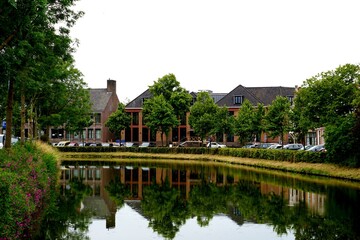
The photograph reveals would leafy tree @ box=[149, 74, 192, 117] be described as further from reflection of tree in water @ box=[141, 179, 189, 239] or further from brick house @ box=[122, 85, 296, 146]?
reflection of tree in water @ box=[141, 179, 189, 239]

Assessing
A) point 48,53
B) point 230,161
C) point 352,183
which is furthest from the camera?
point 230,161

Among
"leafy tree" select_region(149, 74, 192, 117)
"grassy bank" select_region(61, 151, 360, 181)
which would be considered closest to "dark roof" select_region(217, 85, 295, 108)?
"leafy tree" select_region(149, 74, 192, 117)

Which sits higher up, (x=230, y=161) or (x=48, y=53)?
(x=48, y=53)

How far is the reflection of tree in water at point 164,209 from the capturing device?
54.5ft

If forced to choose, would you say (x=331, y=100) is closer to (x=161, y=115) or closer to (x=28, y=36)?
(x=28, y=36)

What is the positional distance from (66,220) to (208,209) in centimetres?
645

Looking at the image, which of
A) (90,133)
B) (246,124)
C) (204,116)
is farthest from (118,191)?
(90,133)

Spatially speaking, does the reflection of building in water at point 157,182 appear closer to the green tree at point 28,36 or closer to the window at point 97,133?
the green tree at point 28,36

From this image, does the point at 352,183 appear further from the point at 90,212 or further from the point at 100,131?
the point at 100,131

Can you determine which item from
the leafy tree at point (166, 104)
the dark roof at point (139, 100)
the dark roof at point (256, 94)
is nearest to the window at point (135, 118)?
the dark roof at point (139, 100)

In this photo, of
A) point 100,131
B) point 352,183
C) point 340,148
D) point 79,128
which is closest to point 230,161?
point 340,148

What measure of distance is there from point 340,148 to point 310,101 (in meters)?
7.86

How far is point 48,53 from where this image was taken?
76.6ft

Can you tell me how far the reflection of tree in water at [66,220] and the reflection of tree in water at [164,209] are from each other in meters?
2.58
